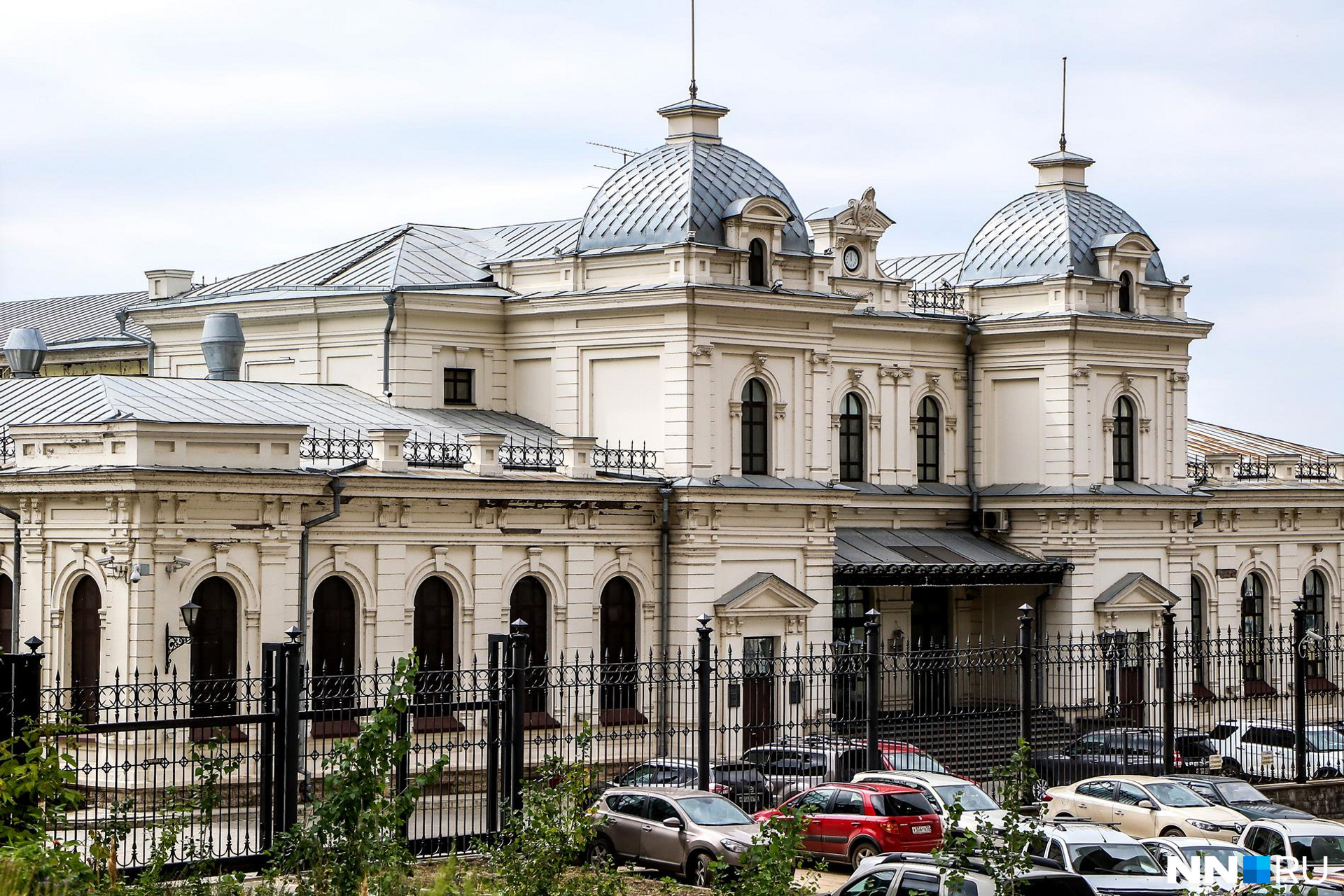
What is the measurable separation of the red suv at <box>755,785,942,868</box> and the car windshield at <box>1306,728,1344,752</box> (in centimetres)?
1202

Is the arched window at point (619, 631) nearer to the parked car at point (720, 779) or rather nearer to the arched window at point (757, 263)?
the arched window at point (757, 263)

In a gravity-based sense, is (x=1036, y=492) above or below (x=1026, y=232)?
below

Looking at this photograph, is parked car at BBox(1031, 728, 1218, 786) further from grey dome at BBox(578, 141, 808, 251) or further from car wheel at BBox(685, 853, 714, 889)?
grey dome at BBox(578, 141, 808, 251)

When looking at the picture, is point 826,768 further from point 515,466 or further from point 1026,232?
point 1026,232

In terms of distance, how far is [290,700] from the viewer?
824 inches

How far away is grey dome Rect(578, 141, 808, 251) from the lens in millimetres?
37875

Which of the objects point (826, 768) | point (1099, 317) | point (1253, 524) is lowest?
point (826, 768)

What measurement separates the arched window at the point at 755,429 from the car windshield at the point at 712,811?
13.7 m

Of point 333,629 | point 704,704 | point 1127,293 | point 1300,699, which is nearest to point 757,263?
point 1127,293

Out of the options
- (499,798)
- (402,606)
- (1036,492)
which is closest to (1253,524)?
(1036,492)

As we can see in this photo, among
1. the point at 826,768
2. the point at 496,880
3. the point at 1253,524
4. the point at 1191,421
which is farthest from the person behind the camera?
the point at 1191,421

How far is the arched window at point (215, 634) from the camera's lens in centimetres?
3136

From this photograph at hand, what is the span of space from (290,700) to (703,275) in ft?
58.1

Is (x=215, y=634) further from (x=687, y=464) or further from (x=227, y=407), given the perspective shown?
(x=687, y=464)
